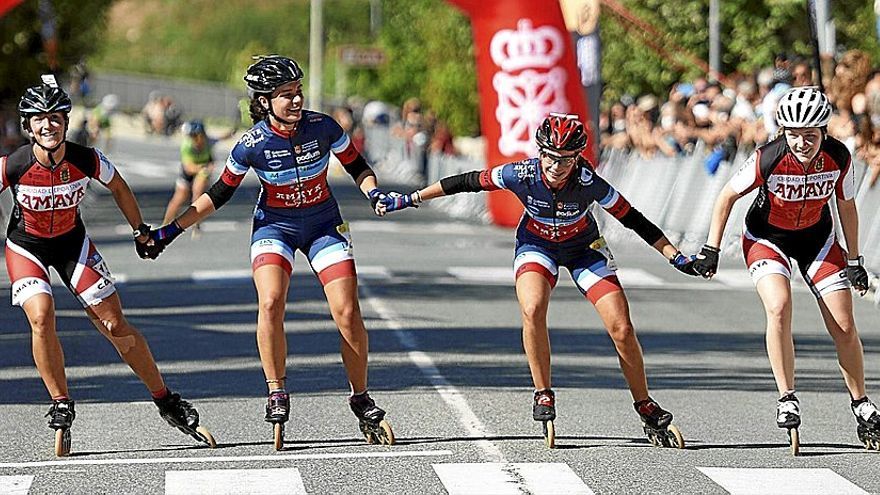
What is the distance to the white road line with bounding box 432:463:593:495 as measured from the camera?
9578 millimetres

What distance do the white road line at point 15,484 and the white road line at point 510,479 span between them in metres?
1.99

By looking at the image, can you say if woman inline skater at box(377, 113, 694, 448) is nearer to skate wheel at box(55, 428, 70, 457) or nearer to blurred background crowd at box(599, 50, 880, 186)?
skate wheel at box(55, 428, 70, 457)

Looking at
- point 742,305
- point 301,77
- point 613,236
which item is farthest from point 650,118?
point 301,77

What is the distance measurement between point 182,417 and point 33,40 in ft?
109

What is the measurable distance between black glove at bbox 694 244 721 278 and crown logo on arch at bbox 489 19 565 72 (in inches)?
767

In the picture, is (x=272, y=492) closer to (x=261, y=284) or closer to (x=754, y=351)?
(x=261, y=284)

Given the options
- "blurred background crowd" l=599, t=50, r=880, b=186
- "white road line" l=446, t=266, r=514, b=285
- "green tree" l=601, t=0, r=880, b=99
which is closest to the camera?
"blurred background crowd" l=599, t=50, r=880, b=186

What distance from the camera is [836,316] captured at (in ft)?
36.2

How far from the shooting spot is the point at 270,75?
11023 millimetres

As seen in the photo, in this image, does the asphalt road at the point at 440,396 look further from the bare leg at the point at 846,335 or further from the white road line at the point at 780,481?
the bare leg at the point at 846,335

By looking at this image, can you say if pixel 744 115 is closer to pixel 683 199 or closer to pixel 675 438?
pixel 683 199

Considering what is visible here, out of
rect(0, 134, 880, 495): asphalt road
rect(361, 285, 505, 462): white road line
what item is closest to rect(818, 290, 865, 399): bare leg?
rect(0, 134, 880, 495): asphalt road

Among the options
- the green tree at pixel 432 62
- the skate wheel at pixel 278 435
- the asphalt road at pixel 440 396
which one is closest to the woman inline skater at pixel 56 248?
the asphalt road at pixel 440 396

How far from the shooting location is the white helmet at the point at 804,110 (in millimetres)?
10836
